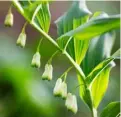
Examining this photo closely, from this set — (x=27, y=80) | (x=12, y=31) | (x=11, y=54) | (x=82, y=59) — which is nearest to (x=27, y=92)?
(x=27, y=80)

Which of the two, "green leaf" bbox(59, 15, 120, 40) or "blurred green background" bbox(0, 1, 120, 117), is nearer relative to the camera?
"green leaf" bbox(59, 15, 120, 40)

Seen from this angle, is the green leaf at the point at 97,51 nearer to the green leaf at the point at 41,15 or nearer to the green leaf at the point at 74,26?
the green leaf at the point at 74,26

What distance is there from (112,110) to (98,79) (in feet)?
0.26

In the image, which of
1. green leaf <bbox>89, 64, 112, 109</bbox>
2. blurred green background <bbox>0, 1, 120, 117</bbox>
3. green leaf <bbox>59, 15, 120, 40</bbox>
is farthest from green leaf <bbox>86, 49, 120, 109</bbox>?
blurred green background <bbox>0, 1, 120, 117</bbox>

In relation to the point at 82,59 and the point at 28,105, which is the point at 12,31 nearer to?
the point at 28,105

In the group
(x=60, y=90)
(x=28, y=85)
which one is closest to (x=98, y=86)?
(x=60, y=90)

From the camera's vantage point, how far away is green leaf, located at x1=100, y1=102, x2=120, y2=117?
1.02m

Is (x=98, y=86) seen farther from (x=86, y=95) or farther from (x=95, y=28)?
(x=95, y=28)

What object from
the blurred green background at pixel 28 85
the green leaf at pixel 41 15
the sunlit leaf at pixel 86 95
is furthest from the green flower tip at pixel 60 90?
the blurred green background at pixel 28 85

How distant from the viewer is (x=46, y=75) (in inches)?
37.5

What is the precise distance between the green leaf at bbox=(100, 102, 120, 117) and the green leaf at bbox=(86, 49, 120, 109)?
0.09 feet

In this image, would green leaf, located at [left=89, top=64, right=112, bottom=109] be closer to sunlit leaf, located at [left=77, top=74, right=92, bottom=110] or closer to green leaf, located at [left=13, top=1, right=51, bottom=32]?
sunlit leaf, located at [left=77, top=74, right=92, bottom=110]

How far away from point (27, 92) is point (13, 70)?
0.28 ft

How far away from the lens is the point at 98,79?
1.03m
